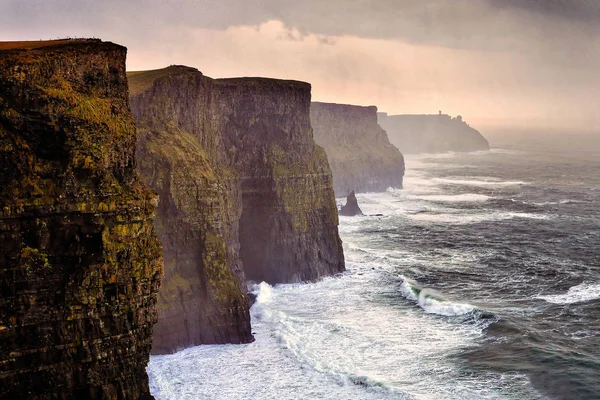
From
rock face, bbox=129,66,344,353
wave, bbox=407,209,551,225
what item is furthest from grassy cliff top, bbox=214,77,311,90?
wave, bbox=407,209,551,225

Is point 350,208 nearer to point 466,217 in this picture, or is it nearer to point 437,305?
point 466,217

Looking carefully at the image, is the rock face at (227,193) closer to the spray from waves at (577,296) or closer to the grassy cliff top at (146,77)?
the grassy cliff top at (146,77)

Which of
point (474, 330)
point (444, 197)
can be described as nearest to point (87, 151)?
point (474, 330)

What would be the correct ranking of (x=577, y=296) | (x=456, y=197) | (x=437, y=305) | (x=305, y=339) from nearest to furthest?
(x=305, y=339), (x=437, y=305), (x=577, y=296), (x=456, y=197)

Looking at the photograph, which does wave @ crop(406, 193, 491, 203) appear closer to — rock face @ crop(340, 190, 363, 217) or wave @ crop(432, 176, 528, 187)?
wave @ crop(432, 176, 528, 187)

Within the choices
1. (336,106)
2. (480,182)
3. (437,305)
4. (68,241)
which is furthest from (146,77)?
(480,182)

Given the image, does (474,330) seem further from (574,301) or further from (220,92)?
(220,92)

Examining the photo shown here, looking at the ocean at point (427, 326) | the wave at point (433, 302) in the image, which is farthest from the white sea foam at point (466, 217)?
the wave at point (433, 302)
